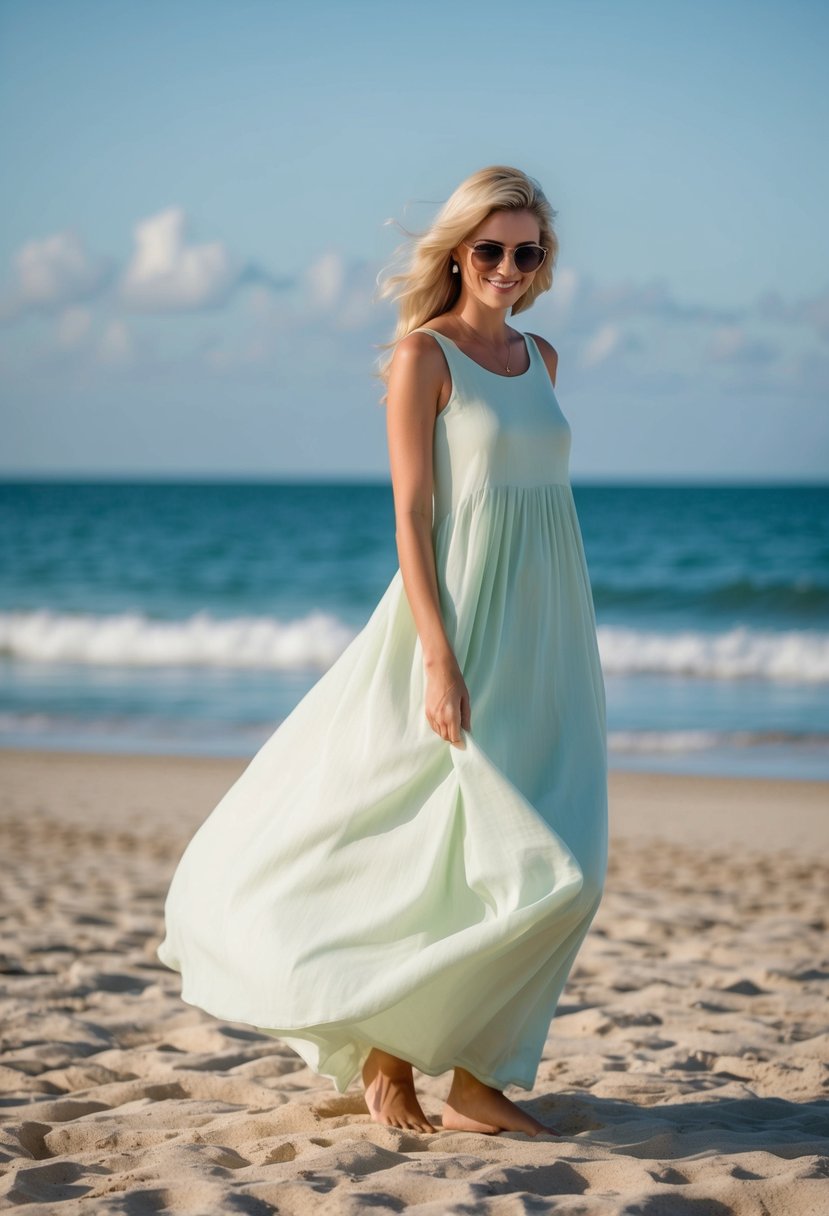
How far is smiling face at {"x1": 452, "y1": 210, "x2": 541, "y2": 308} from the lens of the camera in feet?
9.98

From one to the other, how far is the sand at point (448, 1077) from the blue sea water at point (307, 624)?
3996mm

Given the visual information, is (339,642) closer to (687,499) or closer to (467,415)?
(467,415)

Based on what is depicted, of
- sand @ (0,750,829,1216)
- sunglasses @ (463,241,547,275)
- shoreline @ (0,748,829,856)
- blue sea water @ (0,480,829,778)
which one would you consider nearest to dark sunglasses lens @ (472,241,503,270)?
sunglasses @ (463,241,547,275)

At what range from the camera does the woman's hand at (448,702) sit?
283 centimetres

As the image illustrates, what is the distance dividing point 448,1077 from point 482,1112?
0.79m

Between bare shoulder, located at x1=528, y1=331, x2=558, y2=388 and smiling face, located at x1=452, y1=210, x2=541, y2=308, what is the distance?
203mm

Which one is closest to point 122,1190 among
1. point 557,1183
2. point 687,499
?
point 557,1183

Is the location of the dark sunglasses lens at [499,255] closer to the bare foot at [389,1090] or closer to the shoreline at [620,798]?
the bare foot at [389,1090]

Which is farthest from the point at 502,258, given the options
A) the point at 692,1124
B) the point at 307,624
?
the point at 307,624

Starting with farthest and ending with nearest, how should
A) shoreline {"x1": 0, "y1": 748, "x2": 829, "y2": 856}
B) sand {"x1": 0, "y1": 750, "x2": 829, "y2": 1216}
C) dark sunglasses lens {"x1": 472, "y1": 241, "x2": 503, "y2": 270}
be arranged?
shoreline {"x1": 0, "y1": 748, "x2": 829, "y2": 856} < dark sunglasses lens {"x1": 472, "y1": 241, "x2": 503, "y2": 270} < sand {"x1": 0, "y1": 750, "x2": 829, "y2": 1216}

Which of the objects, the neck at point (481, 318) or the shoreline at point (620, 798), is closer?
the neck at point (481, 318)

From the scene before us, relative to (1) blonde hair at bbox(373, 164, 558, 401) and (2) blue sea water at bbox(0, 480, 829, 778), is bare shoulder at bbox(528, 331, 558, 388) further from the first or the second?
(2) blue sea water at bbox(0, 480, 829, 778)

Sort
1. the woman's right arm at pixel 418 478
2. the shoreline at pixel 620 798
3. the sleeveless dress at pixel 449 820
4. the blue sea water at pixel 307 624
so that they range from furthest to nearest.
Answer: the blue sea water at pixel 307 624
the shoreline at pixel 620 798
the woman's right arm at pixel 418 478
the sleeveless dress at pixel 449 820

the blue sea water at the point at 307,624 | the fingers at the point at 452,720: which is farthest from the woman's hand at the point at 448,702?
the blue sea water at the point at 307,624
